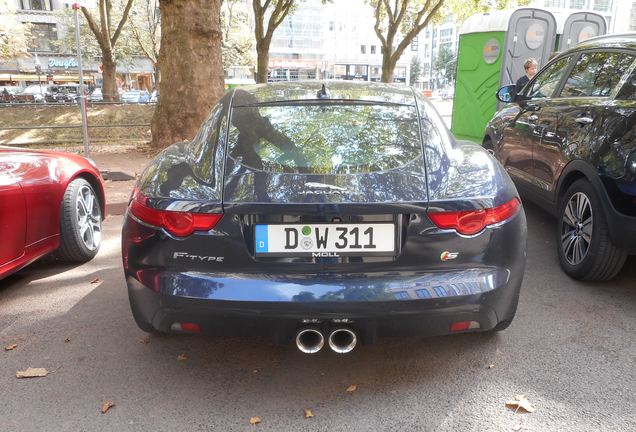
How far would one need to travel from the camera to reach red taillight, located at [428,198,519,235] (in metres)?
2.33

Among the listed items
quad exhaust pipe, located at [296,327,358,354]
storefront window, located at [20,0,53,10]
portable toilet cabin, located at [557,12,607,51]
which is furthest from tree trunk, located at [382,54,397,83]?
storefront window, located at [20,0,53,10]

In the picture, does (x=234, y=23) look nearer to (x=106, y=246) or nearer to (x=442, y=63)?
(x=106, y=246)

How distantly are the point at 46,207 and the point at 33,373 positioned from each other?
152cm

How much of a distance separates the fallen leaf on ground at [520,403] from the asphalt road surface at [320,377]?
3cm

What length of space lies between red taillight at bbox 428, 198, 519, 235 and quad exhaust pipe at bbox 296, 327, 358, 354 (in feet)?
2.14

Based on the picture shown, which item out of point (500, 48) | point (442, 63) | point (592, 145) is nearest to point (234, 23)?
point (500, 48)

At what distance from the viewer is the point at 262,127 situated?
9.40 ft

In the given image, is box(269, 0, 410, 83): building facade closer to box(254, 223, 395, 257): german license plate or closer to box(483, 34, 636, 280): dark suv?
box(483, 34, 636, 280): dark suv

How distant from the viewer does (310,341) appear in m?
2.47

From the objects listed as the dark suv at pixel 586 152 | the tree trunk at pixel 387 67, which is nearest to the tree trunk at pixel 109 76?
the tree trunk at pixel 387 67

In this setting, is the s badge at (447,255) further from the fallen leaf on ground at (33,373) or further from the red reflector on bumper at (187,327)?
the fallen leaf on ground at (33,373)

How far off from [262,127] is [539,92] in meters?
3.60

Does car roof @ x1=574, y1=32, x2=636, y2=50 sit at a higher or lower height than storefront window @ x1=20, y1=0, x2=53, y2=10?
lower

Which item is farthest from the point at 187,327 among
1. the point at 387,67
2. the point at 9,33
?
the point at 9,33
